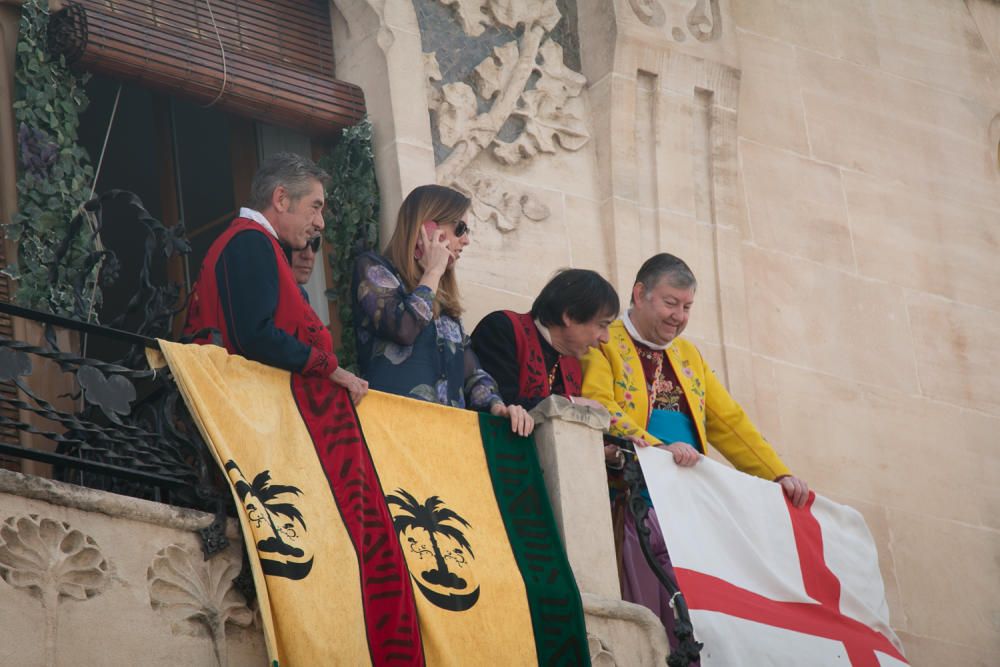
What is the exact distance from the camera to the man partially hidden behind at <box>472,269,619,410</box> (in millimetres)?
8312

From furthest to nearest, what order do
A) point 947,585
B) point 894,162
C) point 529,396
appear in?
point 894,162
point 947,585
point 529,396

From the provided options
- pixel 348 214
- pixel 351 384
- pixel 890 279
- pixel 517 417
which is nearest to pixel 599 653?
pixel 517 417

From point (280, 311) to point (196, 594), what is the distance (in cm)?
113

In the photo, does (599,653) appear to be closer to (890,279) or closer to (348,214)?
(348,214)

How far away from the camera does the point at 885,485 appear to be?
1070 cm

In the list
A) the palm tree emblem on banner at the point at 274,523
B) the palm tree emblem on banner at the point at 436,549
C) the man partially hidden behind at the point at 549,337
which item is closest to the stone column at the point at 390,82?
the man partially hidden behind at the point at 549,337

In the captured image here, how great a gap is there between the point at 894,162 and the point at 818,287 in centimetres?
110

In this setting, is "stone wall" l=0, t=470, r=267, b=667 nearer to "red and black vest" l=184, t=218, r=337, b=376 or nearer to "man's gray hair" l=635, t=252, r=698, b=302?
"red and black vest" l=184, t=218, r=337, b=376

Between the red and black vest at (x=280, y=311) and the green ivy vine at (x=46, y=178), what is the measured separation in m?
1.18

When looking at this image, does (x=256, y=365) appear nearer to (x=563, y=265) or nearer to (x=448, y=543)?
(x=448, y=543)

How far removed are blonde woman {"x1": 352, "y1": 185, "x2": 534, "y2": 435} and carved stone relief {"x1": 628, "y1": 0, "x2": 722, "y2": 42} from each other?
2914 mm

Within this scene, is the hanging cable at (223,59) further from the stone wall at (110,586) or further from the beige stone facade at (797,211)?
the stone wall at (110,586)

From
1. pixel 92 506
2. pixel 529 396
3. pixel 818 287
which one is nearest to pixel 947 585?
pixel 818 287

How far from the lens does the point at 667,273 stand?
8.78 m
